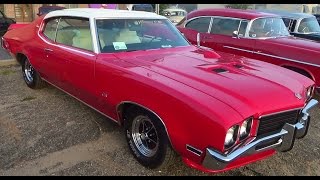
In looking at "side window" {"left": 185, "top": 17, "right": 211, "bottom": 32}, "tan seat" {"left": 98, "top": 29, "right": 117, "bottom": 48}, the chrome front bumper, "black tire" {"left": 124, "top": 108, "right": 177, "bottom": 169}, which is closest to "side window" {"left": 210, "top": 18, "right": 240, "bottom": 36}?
"side window" {"left": 185, "top": 17, "right": 211, "bottom": 32}

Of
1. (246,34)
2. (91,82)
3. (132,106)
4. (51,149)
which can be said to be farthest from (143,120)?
(246,34)

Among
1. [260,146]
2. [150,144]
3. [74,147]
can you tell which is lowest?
[74,147]

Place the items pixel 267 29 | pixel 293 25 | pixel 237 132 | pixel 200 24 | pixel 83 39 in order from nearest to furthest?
pixel 237 132 → pixel 83 39 → pixel 267 29 → pixel 200 24 → pixel 293 25

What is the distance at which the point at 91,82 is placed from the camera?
3719 mm

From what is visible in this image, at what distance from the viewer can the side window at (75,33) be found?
13.1 ft

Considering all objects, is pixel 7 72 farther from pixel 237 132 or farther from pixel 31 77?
pixel 237 132

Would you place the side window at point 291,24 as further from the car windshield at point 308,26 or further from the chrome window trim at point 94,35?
the chrome window trim at point 94,35

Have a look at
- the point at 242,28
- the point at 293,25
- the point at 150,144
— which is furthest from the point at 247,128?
the point at 293,25

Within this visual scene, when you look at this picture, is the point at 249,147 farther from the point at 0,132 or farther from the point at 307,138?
the point at 0,132

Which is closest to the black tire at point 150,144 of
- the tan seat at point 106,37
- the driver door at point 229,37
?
the tan seat at point 106,37

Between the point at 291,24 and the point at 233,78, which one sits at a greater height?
the point at 291,24

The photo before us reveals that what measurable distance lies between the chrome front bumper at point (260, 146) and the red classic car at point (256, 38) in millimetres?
2451

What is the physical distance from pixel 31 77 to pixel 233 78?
3.98m

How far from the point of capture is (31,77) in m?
5.73
